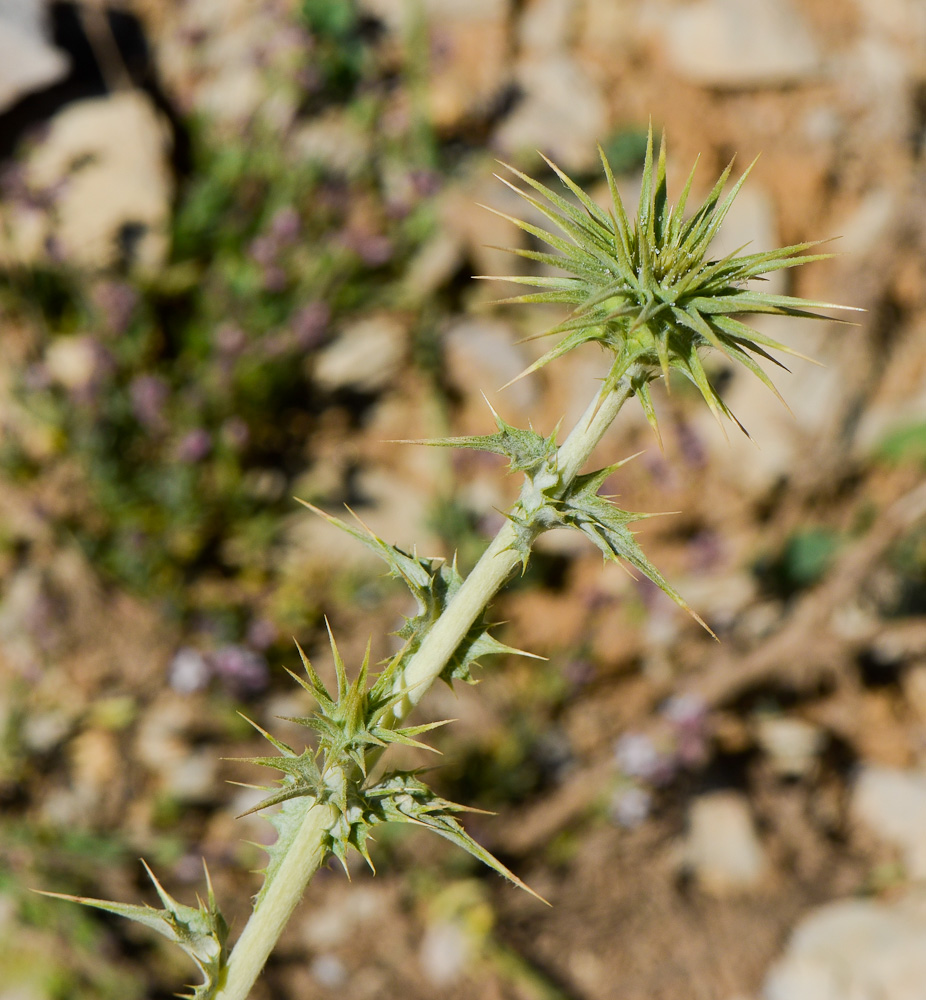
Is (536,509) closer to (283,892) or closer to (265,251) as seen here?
(283,892)

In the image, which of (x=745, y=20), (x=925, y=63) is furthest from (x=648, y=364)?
(x=925, y=63)

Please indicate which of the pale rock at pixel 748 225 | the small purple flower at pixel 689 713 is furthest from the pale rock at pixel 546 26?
the small purple flower at pixel 689 713

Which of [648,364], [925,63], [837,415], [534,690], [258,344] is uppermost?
[925,63]

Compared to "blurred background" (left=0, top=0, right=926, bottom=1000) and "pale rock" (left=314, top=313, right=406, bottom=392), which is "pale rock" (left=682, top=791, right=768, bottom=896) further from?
→ "pale rock" (left=314, top=313, right=406, bottom=392)

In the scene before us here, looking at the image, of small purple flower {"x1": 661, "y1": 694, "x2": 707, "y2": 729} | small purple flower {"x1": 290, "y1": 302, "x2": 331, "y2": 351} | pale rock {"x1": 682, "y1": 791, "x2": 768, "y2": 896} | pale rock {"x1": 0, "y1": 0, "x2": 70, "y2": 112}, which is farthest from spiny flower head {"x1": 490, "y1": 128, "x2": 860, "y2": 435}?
pale rock {"x1": 0, "y1": 0, "x2": 70, "y2": 112}

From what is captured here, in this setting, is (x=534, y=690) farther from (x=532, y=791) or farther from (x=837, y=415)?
(x=837, y=415)

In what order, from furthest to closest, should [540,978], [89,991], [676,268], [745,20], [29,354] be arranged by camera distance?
[745,20]
[29,354]
[540,978]
[89,991]
[676,268]

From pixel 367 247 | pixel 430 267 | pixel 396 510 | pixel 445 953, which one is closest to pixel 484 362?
pixel 430 267
